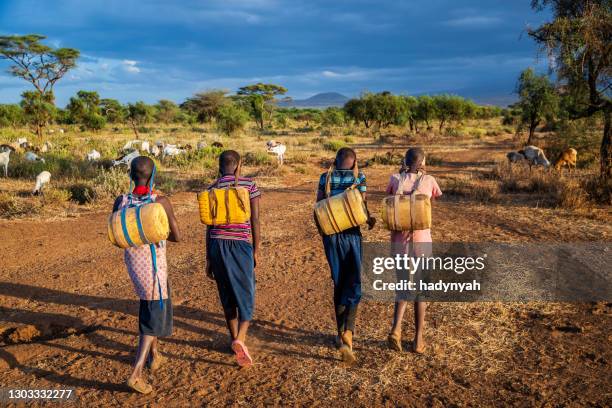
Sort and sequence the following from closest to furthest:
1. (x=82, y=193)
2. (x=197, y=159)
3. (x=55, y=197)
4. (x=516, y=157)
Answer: (x=55, y=197) < (x=82, y=193) < (x=516, y=157) < (x=197, y=159)

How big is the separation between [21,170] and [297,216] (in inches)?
330

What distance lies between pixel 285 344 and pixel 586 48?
851cm

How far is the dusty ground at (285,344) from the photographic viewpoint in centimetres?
316

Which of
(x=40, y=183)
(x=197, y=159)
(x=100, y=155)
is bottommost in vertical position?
(x=40, y=183)

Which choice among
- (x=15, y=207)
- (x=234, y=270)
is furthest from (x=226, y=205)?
(x=15, y=207)

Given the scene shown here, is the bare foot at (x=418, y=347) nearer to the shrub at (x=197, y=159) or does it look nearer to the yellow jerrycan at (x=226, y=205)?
the yellow jerrycan at (x=226, y=205)

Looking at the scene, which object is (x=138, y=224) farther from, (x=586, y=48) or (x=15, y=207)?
(x=586, y=48)

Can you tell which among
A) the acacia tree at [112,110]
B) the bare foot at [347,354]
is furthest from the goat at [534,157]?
the acacia tree at [112,110]

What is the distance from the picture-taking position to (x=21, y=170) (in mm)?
12234

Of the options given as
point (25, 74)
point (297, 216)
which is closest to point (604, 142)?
point (297, 216)

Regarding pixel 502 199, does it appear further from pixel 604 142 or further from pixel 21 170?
pixel 21 170

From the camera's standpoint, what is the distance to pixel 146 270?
314cm

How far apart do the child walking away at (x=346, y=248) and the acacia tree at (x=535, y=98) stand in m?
20.4

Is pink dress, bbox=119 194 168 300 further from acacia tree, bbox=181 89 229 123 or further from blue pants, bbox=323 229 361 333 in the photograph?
acacia tree, bbox=181 89 229 123
